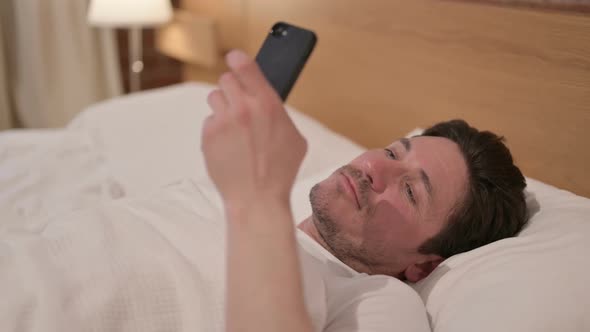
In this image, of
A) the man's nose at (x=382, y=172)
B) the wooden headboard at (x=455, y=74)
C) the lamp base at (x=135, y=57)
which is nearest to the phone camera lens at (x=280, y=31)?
the man's nose at (x=382, y=172)

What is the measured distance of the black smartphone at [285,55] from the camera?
0.77 metres

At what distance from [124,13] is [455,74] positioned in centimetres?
157

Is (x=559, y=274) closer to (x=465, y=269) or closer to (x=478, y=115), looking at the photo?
(x=465, y=269)

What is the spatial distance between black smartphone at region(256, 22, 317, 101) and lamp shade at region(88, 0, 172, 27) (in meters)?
1.67

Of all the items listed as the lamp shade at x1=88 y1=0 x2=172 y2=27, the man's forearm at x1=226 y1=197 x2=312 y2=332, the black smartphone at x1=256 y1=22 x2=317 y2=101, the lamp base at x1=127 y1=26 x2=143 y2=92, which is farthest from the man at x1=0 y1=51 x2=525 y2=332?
the lamp base at x1=127 y1=26 x2=143 y2=92

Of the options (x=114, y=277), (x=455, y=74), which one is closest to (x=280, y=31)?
(x=114, y=277)

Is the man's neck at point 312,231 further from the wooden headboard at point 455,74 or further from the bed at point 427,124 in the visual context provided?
the wooden headboard at point 455,74

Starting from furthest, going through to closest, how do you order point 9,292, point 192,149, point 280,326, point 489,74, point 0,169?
1. point 192,149
2. point 0,169
3. point 489,74
4. point 9,292
5. point 280,326

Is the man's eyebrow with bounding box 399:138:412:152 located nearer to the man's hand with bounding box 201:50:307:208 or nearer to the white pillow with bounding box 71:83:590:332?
the white pillow with bounding box 71:83:590:332

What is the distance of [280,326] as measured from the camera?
588mm

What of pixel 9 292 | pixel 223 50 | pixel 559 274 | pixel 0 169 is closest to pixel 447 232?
pixel 559 274

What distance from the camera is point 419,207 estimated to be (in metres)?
1.00

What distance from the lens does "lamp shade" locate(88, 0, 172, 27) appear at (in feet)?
7.46

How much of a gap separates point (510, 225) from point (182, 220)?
2.06 ft
